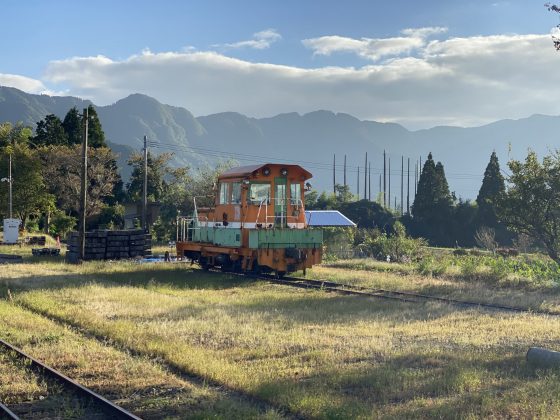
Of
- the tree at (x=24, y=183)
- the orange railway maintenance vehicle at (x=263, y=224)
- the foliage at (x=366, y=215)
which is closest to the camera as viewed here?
the orange railway maintenance vehicle at (x=263, y=224)

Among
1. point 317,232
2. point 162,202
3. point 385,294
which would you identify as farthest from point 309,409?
point 162,202

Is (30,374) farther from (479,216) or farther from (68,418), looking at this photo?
(479,216)

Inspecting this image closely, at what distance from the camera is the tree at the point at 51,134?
56.1 metres

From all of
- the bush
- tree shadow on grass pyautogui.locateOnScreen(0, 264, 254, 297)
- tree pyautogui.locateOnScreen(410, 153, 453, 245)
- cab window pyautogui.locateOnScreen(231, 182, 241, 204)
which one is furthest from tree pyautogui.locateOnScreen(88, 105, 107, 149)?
the bush

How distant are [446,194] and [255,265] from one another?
47901 millimetres

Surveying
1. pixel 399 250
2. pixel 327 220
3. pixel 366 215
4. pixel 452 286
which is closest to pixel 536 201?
pixel 452 286

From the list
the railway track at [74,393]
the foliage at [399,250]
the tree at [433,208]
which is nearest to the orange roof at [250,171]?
the foliage at [399,250]

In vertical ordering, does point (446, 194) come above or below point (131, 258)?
above

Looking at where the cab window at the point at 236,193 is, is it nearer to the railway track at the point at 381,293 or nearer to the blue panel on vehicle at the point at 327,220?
the railway track at the point at 381,293

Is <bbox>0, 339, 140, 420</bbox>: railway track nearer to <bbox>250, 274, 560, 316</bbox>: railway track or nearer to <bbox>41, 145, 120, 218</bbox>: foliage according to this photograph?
<bbox>250, 274, 560, 316</bbox>: railway track

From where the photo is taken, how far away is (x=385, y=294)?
57.0 feet

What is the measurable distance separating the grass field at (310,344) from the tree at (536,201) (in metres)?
4.00

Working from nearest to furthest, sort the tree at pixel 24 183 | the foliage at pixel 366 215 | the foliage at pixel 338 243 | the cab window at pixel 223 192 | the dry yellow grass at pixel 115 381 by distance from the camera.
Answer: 1. the dry yellow grass at pixel 115 381
2. the cab window at pixel 223 192
3. the foliage at pixel 338 243
4. the tree at pixel 24 183
5. the foliage at pixel 366 215

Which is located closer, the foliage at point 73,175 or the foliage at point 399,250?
the foliage at point 399,250
